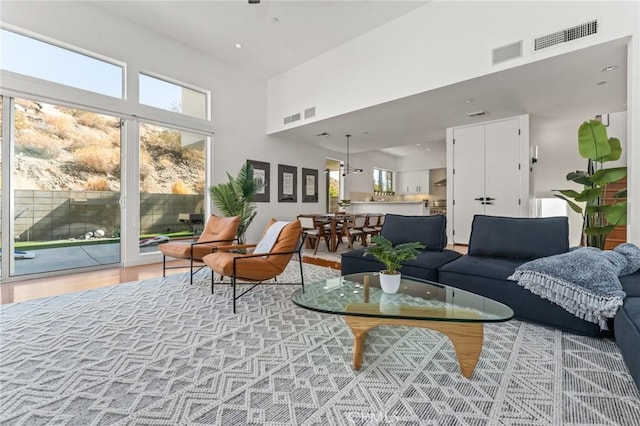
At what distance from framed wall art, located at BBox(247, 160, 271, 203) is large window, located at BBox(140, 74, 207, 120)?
4.96ft

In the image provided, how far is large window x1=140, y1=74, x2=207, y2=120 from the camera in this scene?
16.5 feet

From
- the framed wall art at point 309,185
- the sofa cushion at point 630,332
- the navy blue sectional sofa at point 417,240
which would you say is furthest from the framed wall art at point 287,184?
the sofa cushion at point 630,332

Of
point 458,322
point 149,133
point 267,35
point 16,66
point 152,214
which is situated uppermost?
point 267,35

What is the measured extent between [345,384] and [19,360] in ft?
6.63

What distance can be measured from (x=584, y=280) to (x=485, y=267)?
0.69m

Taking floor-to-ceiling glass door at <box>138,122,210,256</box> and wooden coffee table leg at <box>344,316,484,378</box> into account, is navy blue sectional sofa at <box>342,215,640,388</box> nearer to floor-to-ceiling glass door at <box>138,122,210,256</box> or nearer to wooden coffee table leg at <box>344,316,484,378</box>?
wooden coffee table leg at <box>344,316,484,378</box>

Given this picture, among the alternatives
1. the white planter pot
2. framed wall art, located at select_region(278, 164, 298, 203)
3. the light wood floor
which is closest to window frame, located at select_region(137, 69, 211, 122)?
framed wall art, located at select_region(278, 164, 298, 203)

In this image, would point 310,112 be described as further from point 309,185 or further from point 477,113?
point 477,113

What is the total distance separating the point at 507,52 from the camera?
12.2 feet

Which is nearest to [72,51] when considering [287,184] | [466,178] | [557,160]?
[287,184]

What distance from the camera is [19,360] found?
5.99 ft

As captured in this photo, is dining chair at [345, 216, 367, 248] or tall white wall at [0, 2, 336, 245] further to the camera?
dining chair at [345, 216, 367, 248]

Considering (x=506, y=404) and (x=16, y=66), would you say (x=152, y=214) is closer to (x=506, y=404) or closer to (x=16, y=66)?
(x=16, y=66)

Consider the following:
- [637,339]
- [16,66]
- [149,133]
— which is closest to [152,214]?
[149,133]
